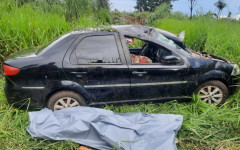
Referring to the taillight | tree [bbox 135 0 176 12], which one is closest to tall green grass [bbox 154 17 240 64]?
the taillight

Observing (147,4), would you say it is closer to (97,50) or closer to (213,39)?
(213,39)

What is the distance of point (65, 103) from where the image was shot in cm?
304

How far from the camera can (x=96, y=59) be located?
2953mm

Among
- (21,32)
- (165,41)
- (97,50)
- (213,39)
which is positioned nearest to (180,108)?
(165,41)

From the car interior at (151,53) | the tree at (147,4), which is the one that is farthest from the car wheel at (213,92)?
the tree at (147,4)

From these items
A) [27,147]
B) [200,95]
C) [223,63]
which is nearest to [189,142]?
[200,95]

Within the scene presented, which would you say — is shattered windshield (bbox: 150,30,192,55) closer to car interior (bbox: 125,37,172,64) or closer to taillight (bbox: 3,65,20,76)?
car interior (bbox: 125,37,172,64)

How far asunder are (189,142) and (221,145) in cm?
43

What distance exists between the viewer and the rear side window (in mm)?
2928

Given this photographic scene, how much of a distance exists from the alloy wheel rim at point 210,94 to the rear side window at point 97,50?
5.46 feet

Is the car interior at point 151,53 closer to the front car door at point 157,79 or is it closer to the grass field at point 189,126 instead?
the front car door at point 157,79

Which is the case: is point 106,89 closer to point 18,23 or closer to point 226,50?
point 18,23

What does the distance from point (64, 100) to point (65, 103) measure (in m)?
0.05

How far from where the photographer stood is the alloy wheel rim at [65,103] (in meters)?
3.01
